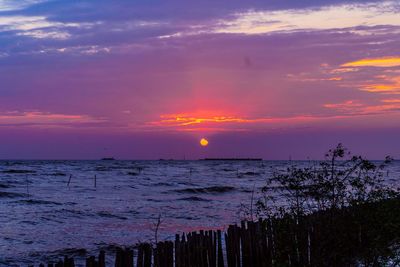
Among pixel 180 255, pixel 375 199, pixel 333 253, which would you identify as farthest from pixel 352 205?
pixel 180 255

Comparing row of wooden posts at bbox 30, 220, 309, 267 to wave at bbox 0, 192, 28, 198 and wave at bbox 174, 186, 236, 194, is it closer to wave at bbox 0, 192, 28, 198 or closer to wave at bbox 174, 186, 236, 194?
wave at bbox 0, 192, 28, 198

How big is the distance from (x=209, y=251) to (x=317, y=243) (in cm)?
216

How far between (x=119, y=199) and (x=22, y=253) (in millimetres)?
21268

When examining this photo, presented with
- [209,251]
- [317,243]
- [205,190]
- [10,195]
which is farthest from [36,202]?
[317,243]

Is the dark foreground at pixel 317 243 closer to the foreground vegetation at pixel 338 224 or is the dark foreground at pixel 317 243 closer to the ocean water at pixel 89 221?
the foreground vegetation at pixel 338 224

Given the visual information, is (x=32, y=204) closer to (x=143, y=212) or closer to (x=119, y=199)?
(x=119, y=199)

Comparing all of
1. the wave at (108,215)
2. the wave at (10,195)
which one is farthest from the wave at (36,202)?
the wave at (108,215)

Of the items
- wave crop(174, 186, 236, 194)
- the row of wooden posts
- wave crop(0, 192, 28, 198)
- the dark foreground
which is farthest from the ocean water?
wave crop(174, 186, 236, 194)

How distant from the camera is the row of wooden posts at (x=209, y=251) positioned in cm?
895

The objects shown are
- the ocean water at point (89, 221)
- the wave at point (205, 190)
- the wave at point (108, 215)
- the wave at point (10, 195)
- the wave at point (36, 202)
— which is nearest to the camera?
the ocean water at point (89, 221)

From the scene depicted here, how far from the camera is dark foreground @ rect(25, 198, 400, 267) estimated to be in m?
9.08

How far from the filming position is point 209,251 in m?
10.3

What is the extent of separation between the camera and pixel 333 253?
30.1 ft

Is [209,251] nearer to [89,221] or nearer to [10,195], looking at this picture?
[89,221]
